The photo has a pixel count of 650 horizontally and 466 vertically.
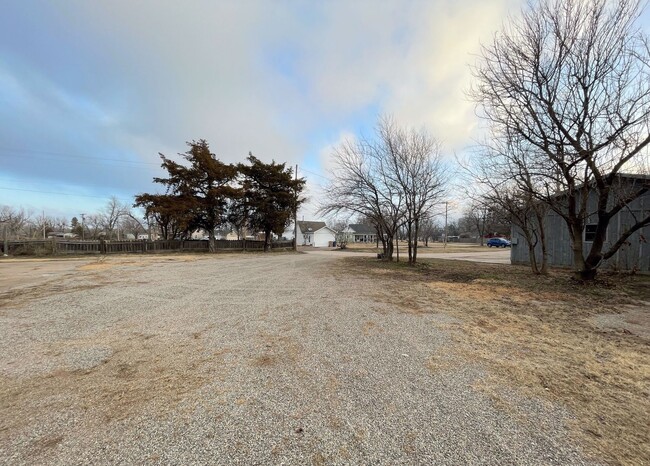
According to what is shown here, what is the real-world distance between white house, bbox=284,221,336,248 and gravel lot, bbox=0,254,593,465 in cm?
5776

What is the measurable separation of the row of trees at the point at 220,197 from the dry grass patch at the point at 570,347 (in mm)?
21640

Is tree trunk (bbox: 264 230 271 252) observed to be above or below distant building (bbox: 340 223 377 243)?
below

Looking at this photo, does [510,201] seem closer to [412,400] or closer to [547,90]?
[547,90]

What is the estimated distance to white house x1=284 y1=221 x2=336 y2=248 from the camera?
6400 centimetres

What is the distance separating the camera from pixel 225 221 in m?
30.3

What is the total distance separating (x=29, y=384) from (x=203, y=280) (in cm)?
801

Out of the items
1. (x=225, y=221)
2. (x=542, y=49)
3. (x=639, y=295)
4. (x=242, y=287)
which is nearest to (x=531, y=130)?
Result: (x=542, y=49)

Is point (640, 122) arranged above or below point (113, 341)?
above

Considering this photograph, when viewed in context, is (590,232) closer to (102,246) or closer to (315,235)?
(102,246)

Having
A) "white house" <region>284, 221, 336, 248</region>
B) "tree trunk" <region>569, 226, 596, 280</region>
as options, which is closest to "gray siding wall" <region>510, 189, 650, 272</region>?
"tree trunk" <region>569, 226, 596, 280</region>

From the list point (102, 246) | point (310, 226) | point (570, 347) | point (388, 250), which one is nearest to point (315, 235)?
point (310, 226)

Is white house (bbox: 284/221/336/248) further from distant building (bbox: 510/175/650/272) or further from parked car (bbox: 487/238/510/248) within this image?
distant building (bbox: 510/175/650/272)

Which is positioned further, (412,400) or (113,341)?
(113,341)

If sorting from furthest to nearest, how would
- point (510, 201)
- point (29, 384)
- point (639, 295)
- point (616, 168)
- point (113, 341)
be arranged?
point (510, 201) → point (616, 168) → point (639, 295) → point (113, 341) → point (29, 384)
